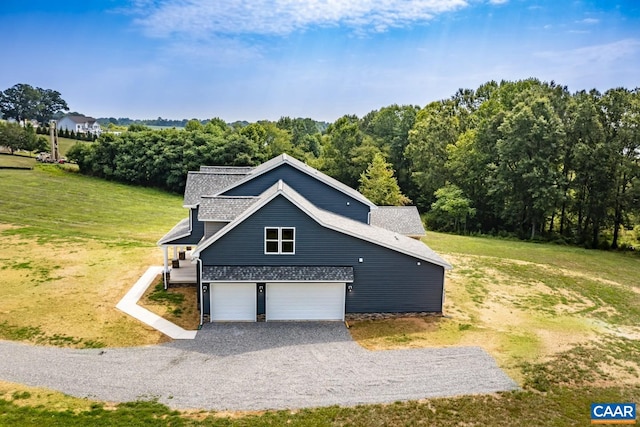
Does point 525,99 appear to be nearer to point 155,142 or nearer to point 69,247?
point 69,247

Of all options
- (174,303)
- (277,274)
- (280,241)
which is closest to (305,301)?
(277,274)

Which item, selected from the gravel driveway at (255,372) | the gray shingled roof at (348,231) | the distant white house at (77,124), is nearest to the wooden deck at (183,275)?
the gray shingled roof at (348,231)

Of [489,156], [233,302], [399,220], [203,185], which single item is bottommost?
[233,302]

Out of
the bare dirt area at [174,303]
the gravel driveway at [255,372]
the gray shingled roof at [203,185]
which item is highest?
the gray shingled roof at [203,185]

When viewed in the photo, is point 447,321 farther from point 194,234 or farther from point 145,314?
point 145,314

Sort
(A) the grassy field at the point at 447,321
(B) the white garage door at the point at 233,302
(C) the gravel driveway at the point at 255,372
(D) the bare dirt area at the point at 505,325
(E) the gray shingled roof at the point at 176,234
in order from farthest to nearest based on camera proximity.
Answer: (E) the gray shingled roof at the point at 176,234
(B) the white garage door at the point at 233,302
(D) the bare dirt area at the point at 505,325
(C) the gravel driveway at the point at 255,372
(A) the grassy field at the point at 447,321

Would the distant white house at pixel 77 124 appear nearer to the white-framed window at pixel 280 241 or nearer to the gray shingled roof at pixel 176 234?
the gray shingled roof at pixel 176 234
